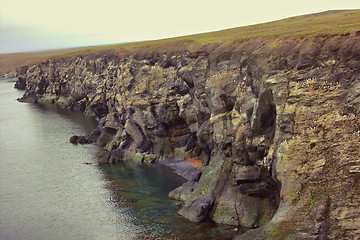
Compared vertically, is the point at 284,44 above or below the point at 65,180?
above

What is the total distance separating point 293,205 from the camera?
4047cm

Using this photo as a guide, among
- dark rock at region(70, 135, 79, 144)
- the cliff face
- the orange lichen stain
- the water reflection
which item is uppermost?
the cliff face

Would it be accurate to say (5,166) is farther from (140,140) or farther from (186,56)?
(186,56)

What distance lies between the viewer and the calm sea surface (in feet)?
156

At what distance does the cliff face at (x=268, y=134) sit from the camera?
39.6 m

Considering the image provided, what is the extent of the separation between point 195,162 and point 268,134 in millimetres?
24638

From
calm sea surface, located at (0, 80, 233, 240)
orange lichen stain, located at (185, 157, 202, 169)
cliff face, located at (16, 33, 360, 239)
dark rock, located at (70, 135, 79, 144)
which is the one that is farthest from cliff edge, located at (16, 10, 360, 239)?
dark rock, located at (70, 135, 79, 144)

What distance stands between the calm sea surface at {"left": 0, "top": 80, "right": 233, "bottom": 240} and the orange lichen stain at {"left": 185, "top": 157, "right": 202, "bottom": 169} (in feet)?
14.5

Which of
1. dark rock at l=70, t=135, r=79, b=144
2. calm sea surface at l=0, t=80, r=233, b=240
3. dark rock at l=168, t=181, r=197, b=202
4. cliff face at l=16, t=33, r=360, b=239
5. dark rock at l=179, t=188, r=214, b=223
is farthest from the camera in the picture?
dark rock at l=70, t=135, r=79, b=144

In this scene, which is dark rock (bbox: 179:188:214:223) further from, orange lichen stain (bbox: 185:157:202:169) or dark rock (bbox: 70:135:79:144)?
dark rock (bbox: 70:135:79:144)

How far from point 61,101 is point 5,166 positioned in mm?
79243

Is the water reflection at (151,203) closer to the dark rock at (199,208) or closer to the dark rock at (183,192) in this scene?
the dark rock at (199,208)

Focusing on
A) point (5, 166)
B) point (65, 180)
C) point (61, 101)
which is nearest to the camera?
point (65, 180)

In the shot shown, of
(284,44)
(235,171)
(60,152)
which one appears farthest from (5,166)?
(284,44)
